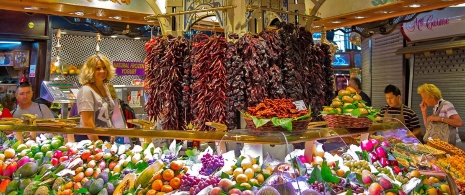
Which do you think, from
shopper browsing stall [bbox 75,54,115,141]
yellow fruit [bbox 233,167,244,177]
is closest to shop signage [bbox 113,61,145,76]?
shopper browsing stall [bbox 75,54,115,141]

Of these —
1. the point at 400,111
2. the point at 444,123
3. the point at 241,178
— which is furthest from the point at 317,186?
the point at 400,111

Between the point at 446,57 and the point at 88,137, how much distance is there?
7.31m

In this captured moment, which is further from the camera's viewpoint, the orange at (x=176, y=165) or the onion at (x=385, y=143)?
the onion at (x=385, y=143)

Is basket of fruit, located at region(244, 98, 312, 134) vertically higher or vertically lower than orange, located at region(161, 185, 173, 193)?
higher

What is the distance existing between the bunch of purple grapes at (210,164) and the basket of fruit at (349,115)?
0.93 metres

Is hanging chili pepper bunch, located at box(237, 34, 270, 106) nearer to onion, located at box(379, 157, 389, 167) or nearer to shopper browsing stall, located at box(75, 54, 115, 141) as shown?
onion, located at box(379, 157, 389, 167)

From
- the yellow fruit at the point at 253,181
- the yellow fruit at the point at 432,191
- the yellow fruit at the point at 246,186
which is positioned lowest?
the yellow fruit at the point at 432,191

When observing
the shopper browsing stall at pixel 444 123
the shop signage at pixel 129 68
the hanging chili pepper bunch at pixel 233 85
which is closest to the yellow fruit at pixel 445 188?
the hanging chili pepper bunch at pixel 233 85

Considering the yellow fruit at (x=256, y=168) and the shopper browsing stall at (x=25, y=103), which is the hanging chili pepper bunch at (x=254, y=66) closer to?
the yellow fruit at (x=256, y=168)

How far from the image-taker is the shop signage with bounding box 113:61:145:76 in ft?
38.9

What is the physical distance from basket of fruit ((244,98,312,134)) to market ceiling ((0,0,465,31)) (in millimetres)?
3006

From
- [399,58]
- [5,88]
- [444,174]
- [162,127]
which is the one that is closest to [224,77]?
[162,127]

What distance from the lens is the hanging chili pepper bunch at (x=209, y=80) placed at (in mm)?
4508

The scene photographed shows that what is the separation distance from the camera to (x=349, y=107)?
374cm
